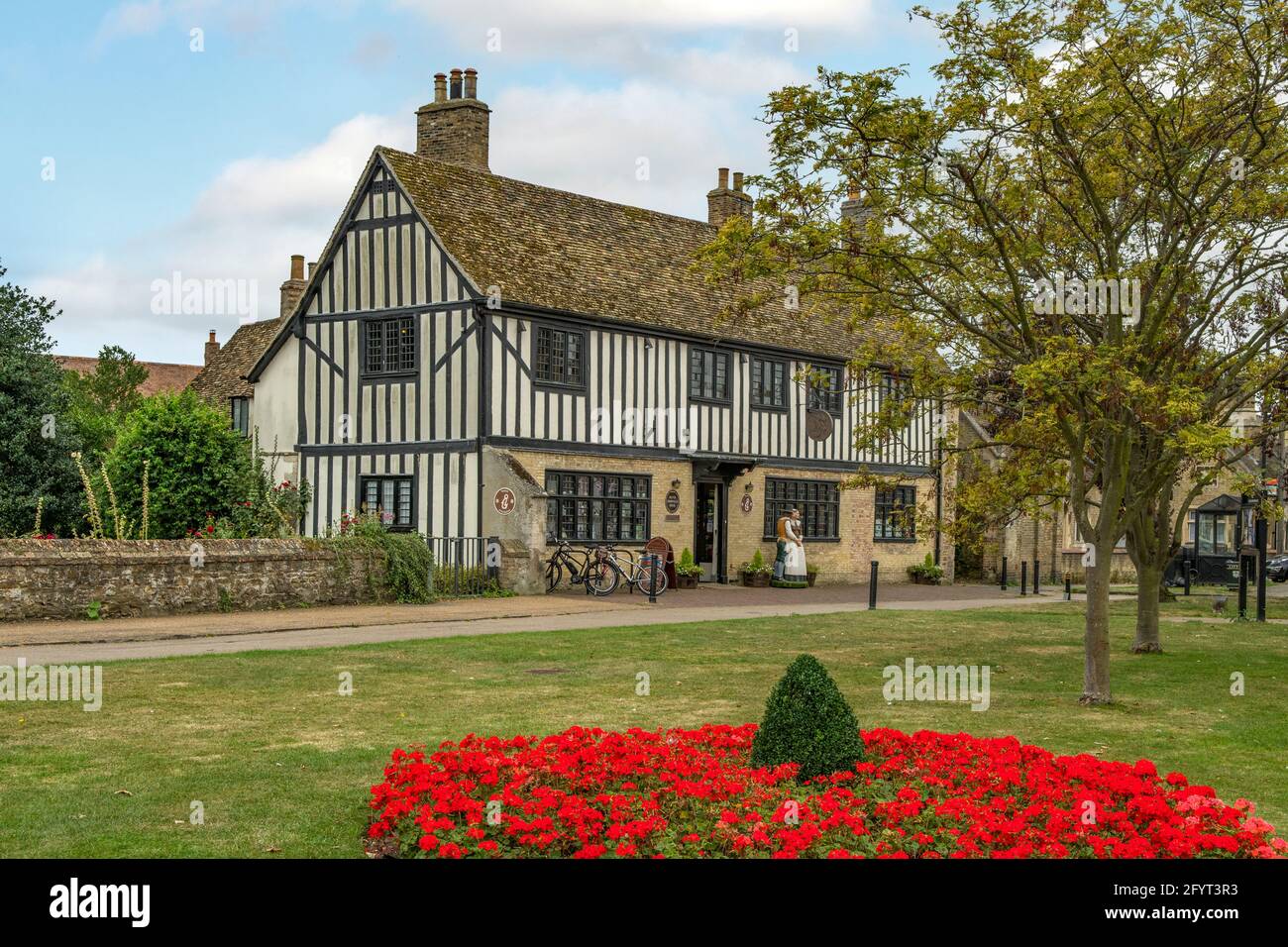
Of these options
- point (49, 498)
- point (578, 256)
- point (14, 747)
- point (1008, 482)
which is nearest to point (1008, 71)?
point (1008, 482)

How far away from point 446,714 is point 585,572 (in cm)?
1578

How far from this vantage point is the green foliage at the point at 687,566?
29.9 meters

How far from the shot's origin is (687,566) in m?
30.1

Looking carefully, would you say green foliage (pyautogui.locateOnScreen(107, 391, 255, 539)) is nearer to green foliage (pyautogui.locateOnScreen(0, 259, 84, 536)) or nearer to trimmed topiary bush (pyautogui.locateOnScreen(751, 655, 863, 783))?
green foliage (pyautogui.locateOnScreen(0, 259, 84, 536))

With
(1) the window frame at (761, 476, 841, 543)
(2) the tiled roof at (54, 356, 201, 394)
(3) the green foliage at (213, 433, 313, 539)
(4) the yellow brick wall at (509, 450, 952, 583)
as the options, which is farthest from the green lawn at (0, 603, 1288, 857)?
(2) the tiled roof at (54, 356, 201, 394)

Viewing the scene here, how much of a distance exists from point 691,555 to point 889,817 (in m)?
23.3

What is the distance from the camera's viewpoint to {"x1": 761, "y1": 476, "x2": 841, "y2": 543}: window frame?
108 feet

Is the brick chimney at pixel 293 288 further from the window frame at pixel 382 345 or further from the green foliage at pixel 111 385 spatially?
the window frame at pixel 382 345

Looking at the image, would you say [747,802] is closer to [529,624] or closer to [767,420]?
[529,624]

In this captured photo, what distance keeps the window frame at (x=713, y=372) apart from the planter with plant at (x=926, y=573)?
8589mm

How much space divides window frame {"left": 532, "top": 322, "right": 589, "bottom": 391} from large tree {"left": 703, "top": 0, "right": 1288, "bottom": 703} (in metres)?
13.4

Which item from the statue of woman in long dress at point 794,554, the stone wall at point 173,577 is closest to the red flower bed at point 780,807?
the stone wall at point 173,577

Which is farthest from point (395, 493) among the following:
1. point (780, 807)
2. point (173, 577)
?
point (780, 807)

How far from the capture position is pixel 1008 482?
15.9 meters
